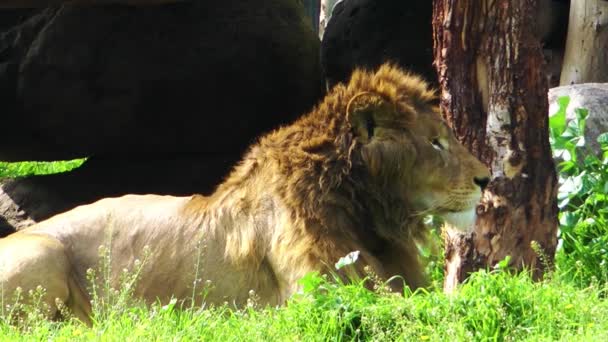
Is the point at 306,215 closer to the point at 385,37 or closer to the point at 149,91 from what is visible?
the point at 385,37

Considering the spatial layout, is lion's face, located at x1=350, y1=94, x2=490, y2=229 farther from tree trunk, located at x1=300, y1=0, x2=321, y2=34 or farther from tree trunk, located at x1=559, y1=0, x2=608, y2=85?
tree trunk, located at x1=300, y1=0, x2=321, y2=34

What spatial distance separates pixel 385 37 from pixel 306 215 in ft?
13.0

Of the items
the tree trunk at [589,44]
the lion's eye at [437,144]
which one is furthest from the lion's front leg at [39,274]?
the tree trunk at [589,44]

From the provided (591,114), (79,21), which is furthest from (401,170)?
(79,21)

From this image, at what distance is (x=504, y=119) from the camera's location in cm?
553

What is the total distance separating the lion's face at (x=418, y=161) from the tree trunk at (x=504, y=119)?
0.16 m

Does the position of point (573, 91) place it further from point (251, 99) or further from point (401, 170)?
point (251, 99)

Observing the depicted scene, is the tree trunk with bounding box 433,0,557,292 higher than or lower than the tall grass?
higher

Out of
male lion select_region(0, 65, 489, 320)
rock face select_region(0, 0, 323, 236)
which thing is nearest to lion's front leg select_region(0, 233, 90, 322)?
male lion select_region(0, 65, 489, 320)

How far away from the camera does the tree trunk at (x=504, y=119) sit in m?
5.50

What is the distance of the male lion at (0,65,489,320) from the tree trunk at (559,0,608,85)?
303 cm

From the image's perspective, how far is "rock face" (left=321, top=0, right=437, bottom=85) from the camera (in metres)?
9.14

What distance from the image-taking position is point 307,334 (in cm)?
455

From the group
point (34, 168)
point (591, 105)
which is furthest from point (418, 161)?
point (34, 168)
